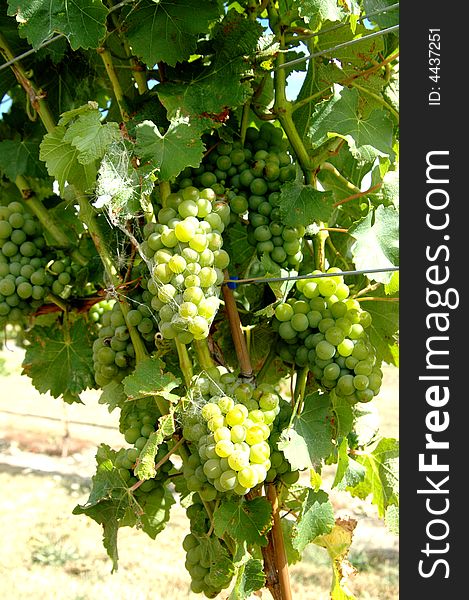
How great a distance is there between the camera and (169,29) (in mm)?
1284

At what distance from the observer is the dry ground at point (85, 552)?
3742 mm

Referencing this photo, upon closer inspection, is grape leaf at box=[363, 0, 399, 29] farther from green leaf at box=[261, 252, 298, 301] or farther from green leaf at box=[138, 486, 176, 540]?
green leaf at box=[138, 486, 176, 540]

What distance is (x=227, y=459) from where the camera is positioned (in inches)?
44.3

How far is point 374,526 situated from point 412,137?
3.99 m

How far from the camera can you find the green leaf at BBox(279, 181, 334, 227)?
1.26 meters


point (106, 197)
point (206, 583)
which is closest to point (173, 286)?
A: point (106, 197)

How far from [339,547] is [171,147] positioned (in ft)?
2.83

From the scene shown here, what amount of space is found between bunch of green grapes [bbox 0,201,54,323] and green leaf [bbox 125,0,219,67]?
0.54 meters

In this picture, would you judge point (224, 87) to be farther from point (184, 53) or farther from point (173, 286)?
point (173, 286)

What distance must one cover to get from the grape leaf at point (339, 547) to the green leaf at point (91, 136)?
88 cm

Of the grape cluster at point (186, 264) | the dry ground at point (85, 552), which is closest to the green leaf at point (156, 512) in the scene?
the grape cluster at point (186, 264)

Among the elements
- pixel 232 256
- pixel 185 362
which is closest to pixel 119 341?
pixel 185 362

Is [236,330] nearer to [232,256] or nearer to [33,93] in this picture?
[232,256]

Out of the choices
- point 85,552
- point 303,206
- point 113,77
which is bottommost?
point 85,552
